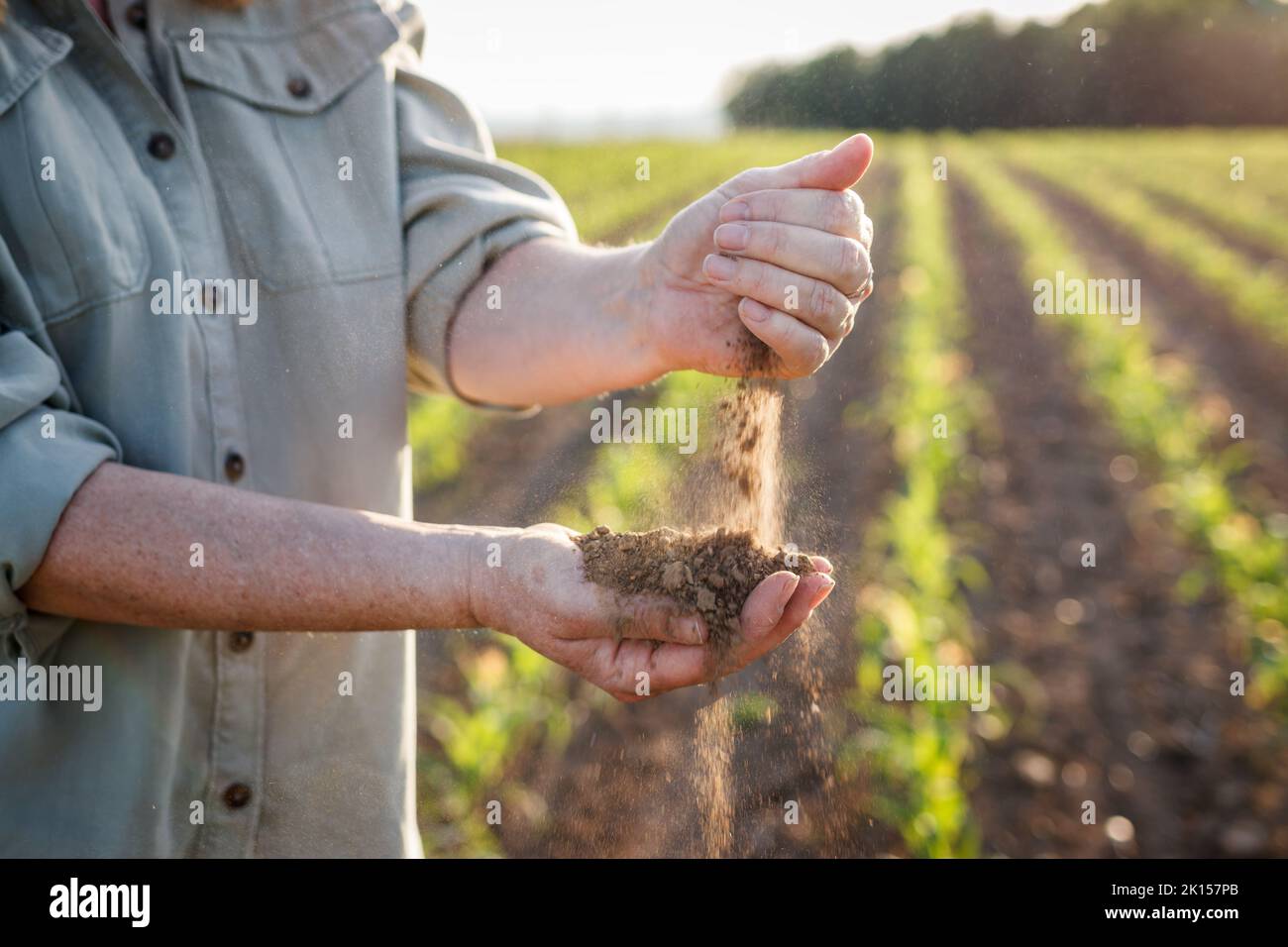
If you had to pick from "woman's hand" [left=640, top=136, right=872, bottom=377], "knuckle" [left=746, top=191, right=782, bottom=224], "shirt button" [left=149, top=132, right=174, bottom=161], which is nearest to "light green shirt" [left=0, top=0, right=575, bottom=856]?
"shirt button" [left=149, top=132, right=174, bottom=161]

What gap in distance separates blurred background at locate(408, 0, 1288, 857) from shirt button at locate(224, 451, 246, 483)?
432 millimetres

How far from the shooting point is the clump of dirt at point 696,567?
1.19m

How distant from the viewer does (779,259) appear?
1.14 meters

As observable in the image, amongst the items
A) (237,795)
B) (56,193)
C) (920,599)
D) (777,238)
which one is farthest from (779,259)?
(920,599)

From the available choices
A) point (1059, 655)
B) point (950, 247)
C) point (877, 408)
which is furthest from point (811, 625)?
point (950, 247)

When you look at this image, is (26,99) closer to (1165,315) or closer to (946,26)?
(946,26)

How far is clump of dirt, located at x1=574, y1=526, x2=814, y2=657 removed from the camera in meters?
1.19

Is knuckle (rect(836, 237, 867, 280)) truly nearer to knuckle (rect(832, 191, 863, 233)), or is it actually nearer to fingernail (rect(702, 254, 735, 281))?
knuckle (rect(832, 191, 863, 233))

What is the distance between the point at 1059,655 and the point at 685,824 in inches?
97.3

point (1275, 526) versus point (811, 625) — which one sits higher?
point (811, 625)

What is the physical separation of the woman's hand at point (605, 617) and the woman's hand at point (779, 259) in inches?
11.2

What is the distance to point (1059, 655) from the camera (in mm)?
3590

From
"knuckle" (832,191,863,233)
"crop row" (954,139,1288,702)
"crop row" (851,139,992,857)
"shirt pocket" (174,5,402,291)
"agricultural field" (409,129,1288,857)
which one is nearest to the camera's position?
"knuckle" (832,191,863,233)

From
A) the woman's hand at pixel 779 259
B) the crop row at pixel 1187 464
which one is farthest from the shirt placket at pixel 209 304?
the crop row at pixel 1187 464
